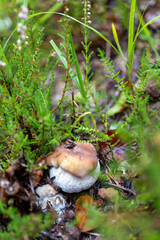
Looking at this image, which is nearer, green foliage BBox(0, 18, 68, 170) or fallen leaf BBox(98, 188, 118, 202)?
green foliage BBox(0, 18, 68, 170)

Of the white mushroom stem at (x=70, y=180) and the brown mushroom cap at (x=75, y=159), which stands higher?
the brown mushroom cap at (x=75, y=159)

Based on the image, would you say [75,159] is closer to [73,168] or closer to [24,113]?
[73,168]

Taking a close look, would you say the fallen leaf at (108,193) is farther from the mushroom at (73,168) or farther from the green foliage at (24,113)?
the green foliage at (24,113)

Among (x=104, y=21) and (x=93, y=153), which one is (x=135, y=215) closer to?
(x=93, y=153)

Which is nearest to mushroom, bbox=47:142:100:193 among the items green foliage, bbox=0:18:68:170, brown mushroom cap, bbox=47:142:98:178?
brown mushroom cap, bbox=47:142:98:178

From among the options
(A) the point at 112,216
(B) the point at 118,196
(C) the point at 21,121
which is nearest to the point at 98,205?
(B) the point at 118,196

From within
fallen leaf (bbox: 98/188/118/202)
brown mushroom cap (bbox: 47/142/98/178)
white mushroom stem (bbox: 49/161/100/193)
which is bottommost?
fallen leaf (bbox: 98/188/118/202)

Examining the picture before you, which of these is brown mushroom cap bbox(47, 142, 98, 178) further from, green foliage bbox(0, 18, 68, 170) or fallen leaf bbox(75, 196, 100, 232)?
fallen leaf bbox(75, 196, 100, 232)

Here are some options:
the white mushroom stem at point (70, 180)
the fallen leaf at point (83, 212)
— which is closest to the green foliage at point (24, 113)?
the white mushroom stem at point (70, 180)
